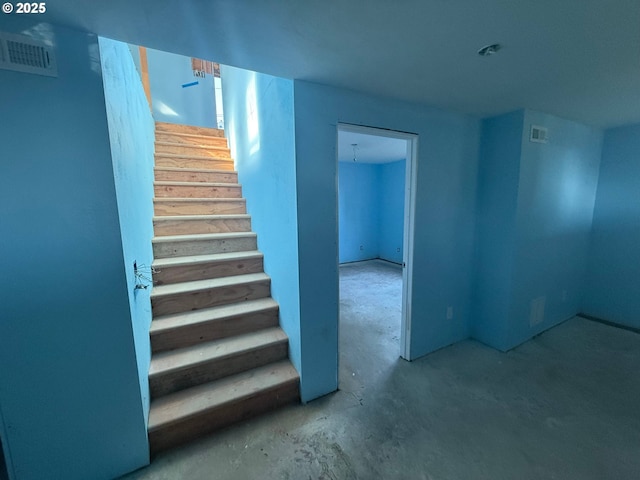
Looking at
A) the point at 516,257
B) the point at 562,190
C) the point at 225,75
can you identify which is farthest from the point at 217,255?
the point at 562,190

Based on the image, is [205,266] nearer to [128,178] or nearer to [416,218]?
[128,178]

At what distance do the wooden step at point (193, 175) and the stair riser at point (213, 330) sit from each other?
1.79m

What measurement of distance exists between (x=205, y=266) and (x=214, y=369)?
824 millimetres

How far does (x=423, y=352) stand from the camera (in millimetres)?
2293

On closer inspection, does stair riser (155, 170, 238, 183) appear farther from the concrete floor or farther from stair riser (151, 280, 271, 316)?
the concrete floor

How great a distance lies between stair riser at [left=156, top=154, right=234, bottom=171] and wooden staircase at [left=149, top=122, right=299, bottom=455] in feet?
0.54

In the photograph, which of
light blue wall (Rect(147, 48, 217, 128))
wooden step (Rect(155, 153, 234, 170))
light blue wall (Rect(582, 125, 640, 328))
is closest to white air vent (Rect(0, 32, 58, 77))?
wooden step (Rect(155, 153, 234, 170))

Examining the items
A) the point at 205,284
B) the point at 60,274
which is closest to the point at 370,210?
the point at 205,284

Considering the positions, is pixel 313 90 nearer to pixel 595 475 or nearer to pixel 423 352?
pixel 423 352

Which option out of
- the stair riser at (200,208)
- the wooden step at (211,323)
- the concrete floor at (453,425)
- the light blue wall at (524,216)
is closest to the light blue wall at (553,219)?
the light blue wall at (524,216)

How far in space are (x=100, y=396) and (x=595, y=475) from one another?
2485 millimetres

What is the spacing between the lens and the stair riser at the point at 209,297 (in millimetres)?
1863

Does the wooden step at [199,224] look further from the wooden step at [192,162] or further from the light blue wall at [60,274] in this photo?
the light blue wall at [60,274]

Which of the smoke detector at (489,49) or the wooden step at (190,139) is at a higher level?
the wooden step at (190,139)
